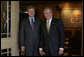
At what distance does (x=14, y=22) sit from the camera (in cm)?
391

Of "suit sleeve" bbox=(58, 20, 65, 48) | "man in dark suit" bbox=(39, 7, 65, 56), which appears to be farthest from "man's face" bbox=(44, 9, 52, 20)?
"suit sleeve" bbox=(58, 20, 65, 48)

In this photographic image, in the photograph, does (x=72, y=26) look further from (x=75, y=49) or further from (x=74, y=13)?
(x=75, y=49)

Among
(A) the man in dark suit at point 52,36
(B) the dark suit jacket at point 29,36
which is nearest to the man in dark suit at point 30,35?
(B) the dark suit jacket at point 29,36

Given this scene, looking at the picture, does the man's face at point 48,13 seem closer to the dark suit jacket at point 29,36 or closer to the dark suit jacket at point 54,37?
the dark suit jacket at point 54,37

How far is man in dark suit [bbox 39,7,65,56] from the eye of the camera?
3.42m

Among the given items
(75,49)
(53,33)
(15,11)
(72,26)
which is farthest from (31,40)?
(72,26)

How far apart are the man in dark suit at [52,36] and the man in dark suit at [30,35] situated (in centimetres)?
14

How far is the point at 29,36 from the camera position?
356cm

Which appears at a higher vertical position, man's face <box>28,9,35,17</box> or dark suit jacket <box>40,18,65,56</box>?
man's face <box>28,9,35,17</box>

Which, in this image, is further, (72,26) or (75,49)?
(72,26)

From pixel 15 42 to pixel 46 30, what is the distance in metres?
0.78

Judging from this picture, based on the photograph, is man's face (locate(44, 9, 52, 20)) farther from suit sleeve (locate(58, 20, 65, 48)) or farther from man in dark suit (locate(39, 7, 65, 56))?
suit sleeve (locate(58, 20, 65, 48))

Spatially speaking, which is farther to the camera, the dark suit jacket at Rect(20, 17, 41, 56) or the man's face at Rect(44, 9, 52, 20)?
the dark suit jacket at Rect(20, 17, 41, 56)

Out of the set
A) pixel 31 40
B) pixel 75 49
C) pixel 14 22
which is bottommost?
pixel 75 49
